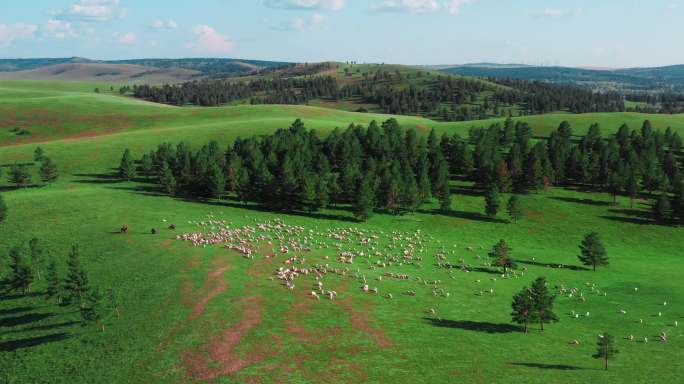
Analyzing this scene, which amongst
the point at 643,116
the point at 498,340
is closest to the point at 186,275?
the point at 498,340

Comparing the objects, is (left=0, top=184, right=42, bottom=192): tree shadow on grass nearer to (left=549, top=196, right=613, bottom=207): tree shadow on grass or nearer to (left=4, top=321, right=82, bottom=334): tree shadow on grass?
(left=4, top=321, right=82, bottom=334): tree shadow on grass

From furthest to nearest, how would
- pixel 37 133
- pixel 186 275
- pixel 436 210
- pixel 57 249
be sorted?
pixel 37 133 → pixel 436 210 → pixel 57 249 → pixel 186 275

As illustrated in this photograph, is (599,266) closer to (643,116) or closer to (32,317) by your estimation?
(32,317)

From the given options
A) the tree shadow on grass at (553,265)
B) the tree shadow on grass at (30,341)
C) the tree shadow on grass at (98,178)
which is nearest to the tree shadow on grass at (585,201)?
the tree shadow on grass at (553,265)

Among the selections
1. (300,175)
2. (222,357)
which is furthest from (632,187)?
(222,357)

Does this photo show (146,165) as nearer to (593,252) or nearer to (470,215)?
(470,215)

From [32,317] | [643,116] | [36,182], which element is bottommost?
[32,317]

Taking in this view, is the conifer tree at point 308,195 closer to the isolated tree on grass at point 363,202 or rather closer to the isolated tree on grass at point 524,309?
the isolated tree on grass at point 363,202
